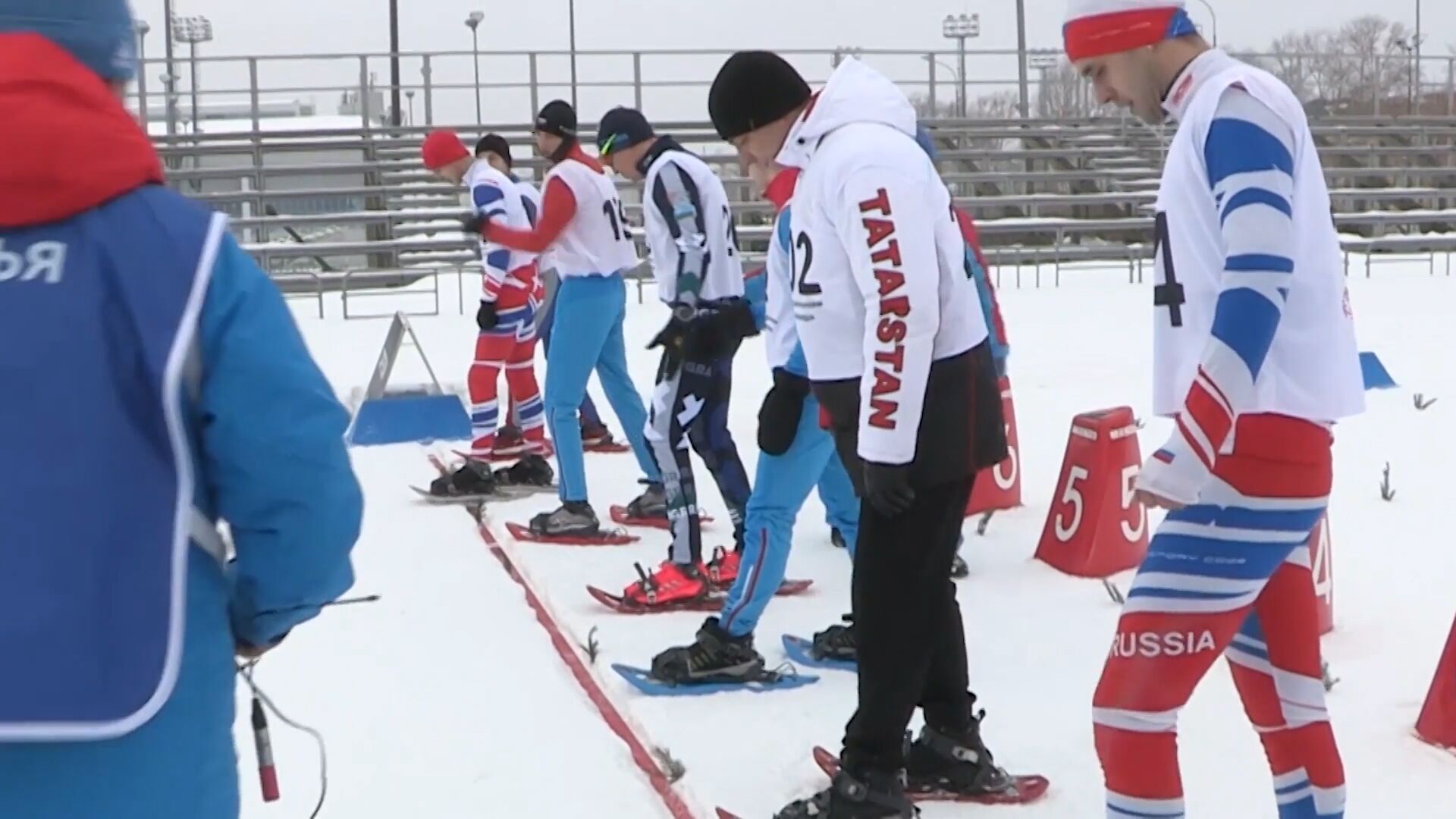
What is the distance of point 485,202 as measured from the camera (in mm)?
7555

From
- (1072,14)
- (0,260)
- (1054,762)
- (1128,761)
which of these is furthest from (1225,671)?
(0,260)

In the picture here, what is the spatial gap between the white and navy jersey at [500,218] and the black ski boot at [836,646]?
339 centimetres

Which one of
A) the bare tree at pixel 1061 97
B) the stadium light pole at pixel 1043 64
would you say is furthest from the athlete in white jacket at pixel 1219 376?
the bare tree at pixel 1061 97

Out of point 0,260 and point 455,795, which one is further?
point 455,795

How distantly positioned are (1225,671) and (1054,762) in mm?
862

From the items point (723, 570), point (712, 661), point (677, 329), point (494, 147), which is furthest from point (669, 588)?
point (494, 147)

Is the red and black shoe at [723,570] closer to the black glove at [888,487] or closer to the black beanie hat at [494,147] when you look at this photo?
the black glove at [888,487]

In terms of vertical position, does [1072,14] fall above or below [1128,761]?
above

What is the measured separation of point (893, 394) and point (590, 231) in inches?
145

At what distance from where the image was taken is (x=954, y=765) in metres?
3.58

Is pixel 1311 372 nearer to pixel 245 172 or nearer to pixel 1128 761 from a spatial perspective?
pixel 1128 761

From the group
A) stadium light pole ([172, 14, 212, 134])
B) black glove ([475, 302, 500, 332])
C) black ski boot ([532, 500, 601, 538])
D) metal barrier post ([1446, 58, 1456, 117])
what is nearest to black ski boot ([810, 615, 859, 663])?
black ski boot ([532, 500, 601, 538])

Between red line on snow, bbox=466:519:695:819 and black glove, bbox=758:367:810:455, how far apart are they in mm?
795

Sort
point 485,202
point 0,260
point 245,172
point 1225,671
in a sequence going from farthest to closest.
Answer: point 245,172 < point 485,202 < point 1225,671 < point 0,260
